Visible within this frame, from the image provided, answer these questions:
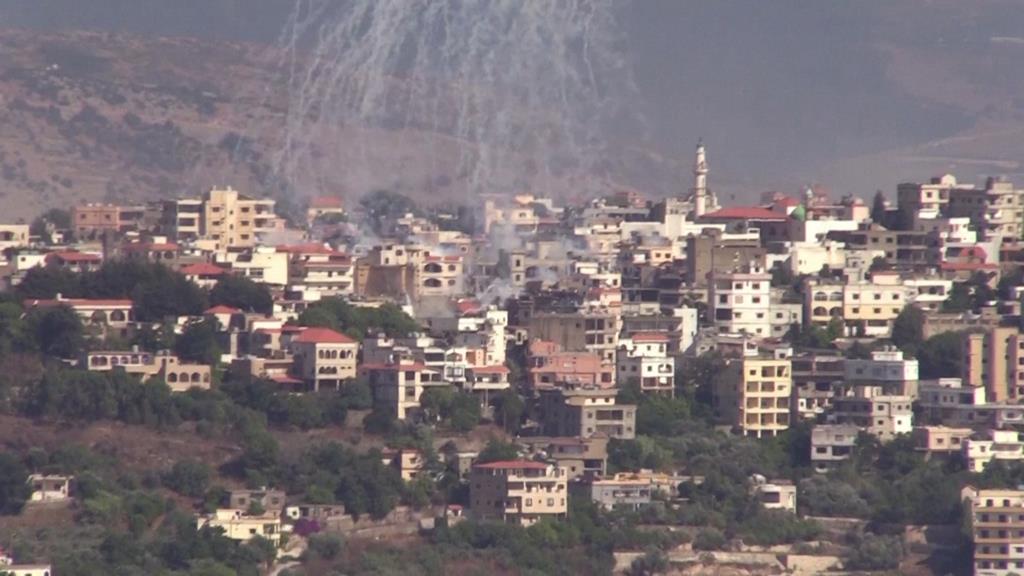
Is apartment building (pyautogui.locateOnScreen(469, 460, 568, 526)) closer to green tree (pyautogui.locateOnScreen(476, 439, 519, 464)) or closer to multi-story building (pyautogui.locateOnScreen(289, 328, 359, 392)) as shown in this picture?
green tree (pyautogui.locateOnScreen(476, 439, 519, 464))

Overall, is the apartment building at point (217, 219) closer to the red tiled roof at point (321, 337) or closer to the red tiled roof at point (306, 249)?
the red tiled roof at point (306, 249)

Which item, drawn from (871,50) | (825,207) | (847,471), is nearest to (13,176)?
(871,50)

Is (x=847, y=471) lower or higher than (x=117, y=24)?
lower

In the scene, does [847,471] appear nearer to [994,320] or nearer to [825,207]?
[994,320]

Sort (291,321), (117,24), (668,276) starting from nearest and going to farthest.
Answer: (291,321)
(668,276)
(117,24)

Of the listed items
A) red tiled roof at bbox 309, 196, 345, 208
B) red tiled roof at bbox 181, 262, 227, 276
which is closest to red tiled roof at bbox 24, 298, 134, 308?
red tiled roof at bbox 181, 262, 227, 276
